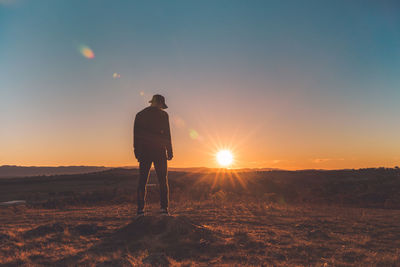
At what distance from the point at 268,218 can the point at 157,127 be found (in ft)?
16.6

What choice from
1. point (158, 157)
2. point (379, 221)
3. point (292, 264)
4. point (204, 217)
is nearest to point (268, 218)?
point (204, 217)

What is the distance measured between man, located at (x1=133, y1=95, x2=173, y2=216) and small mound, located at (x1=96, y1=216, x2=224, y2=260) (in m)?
1.00

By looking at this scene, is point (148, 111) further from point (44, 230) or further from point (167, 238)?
point (44, 230)

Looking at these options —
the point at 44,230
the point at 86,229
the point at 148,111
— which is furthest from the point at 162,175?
the point at 44,230

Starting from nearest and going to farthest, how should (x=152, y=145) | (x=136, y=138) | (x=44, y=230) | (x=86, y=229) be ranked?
(x=44, y=230) → (x=86, y=229) → (x=152, y=145) → (x=136, y=138)

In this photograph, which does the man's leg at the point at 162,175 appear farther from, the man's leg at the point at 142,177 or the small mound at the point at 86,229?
the small mound at the point at 86,229

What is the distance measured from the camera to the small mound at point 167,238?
5516 millimetres

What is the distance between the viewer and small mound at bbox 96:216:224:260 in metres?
5.52

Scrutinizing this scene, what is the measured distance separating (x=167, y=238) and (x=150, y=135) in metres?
2.75

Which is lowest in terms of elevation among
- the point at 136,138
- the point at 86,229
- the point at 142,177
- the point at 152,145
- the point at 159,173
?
the point at 86,229

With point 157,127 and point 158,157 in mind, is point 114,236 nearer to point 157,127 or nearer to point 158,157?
point 158,157

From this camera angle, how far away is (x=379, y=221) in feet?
31.0

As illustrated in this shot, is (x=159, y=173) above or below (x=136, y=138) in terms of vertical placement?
below

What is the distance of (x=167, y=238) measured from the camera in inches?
242
